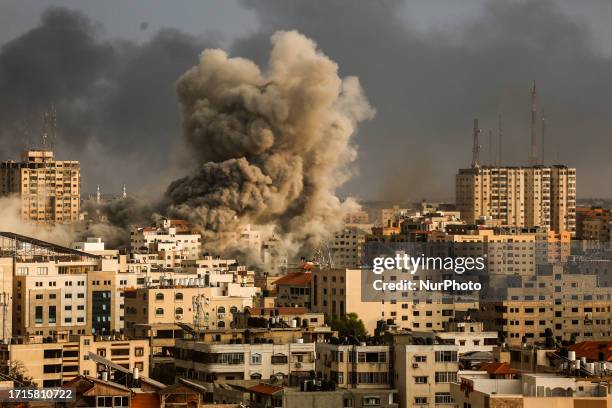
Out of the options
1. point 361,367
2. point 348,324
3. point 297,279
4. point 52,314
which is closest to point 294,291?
point 297,279

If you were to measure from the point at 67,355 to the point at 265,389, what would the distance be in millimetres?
7911

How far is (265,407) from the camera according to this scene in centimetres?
3647

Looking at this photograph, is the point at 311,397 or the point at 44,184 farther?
the point at 44,184

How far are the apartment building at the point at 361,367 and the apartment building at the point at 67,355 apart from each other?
4.64 metres

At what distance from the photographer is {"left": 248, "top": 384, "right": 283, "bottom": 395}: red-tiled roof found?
3684cm

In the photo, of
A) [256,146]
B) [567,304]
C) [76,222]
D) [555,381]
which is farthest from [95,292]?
[76,222]

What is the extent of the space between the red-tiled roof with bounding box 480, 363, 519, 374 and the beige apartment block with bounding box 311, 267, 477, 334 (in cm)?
1808

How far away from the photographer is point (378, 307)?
61625mm

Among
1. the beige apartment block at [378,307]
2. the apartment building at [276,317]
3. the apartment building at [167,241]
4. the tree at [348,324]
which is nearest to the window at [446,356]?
the apartment building at [276,317]

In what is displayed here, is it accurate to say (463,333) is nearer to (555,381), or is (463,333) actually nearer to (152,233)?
(555,381)

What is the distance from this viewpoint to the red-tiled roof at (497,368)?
38559 mm

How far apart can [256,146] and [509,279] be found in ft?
81.9

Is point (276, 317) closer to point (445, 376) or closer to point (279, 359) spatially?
point (279, 359)

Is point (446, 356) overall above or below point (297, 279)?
below
